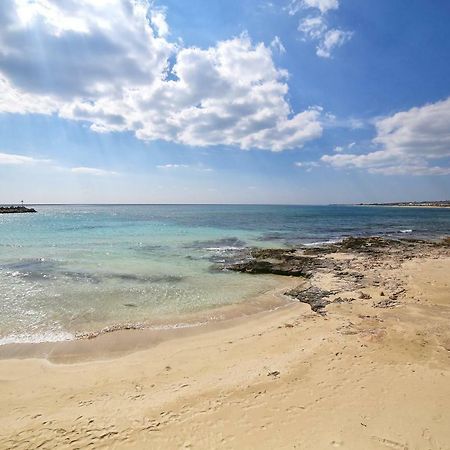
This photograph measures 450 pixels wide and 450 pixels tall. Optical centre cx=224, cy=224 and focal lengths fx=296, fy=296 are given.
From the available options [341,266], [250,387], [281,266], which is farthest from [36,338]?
[341,266]

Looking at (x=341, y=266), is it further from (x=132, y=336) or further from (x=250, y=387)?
(x=250, y=387)

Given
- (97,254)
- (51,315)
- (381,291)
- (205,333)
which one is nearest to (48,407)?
(205,333)

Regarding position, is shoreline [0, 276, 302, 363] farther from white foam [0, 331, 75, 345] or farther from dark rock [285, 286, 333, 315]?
dark rock [285, 286, 333, 315]

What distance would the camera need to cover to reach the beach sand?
5070mm

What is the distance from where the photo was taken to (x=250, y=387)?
6.48 metres

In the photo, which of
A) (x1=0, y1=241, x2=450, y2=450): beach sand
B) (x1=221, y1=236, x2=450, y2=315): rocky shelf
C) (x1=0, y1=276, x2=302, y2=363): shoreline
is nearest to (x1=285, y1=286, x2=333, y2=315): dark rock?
(x1=221, y1=236, x2=450, y2=315): rocky shelf

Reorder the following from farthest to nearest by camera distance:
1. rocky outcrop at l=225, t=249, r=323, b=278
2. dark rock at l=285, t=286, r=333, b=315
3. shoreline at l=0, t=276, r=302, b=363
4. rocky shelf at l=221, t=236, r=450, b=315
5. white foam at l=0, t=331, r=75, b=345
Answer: rocky outcrop at l=225, t=249, r=323, b=278 → rocky shelf at l=221, t=236, r=450, b=315 → dark rock at l=285, t=286, r=333, b=315 → white foam at l=0, t=331, r=75, b=345 → shoreline at l=0, t=276, r=302, b=363

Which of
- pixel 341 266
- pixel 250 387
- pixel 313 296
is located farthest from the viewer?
pixel 341 266

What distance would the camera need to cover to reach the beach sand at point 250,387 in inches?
200

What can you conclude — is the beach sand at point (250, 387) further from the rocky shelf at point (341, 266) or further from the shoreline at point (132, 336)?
the rocky shelf at point (341, 266)

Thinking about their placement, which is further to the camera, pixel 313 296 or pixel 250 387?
pixel 313 296

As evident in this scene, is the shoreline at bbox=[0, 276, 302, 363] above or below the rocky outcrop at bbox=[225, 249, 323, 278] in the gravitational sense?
below

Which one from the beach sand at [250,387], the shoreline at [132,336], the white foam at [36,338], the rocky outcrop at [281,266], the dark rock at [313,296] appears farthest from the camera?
the rocky outcrop at [281,266]

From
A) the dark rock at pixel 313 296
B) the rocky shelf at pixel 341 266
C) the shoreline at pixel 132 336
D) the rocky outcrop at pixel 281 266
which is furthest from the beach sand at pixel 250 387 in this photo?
the rocky outcrop at pixel 281 266
